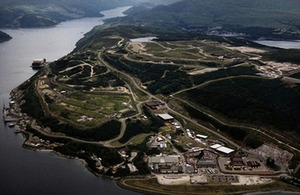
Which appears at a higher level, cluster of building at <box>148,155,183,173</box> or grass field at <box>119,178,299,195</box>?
cluster of building at <box>148,155,183,173</box>

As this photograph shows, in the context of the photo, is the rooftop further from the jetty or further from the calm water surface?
the calm water surface

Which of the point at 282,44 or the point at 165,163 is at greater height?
the point at 282,44

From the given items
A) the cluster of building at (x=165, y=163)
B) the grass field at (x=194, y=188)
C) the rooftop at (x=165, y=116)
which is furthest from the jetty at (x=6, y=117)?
A: the grass field at (x=194, y=188)

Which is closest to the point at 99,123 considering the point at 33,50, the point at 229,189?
the point at 229,189

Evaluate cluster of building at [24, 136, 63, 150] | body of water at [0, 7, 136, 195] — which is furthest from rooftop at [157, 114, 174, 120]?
body of water at [0, 7, 136, 195]

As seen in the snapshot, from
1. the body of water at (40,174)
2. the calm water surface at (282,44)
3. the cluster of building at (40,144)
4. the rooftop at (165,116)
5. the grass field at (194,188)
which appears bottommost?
the grass field at (194,188)

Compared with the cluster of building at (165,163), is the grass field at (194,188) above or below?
below

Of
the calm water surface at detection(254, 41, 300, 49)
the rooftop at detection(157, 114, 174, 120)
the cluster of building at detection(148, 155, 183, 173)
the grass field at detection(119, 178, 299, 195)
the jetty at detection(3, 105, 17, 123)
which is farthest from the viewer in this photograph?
the calm water surface at detection(254, 41, 300, 49)

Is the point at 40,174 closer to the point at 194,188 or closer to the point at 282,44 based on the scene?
the point at 194,188

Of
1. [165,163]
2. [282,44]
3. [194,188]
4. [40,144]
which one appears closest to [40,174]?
[40,144]

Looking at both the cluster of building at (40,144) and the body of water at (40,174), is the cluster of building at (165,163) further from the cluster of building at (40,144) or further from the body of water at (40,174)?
the cluster of building at (40,144)

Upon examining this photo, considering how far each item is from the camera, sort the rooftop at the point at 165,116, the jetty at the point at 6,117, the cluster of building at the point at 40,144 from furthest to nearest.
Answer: the jetty at the point at 6,117, the rooftop at the point at 165,116, the cluster of building at the point at 40,144
